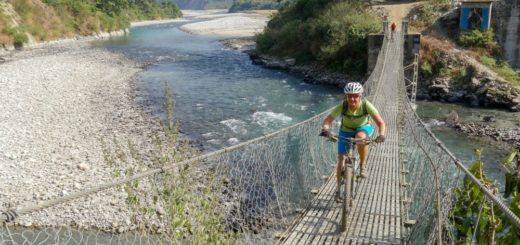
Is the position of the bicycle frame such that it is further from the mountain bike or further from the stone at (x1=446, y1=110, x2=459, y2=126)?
the stone at (x1=446, y1=110, x2=459, y2=126)

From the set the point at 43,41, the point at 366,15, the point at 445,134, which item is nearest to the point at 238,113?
the point at 445,134

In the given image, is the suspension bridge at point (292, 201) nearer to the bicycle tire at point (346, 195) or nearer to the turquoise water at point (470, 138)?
the bicycle tire at point (346, 195)

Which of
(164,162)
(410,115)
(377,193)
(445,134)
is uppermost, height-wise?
(164,162)

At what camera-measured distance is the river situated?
11.8 meters

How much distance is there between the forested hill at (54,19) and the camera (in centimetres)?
3088

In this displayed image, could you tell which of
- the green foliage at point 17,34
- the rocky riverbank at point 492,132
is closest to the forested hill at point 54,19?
the green foliage at point 17,34

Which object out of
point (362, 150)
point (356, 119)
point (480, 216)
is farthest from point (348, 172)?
point (480, 216)

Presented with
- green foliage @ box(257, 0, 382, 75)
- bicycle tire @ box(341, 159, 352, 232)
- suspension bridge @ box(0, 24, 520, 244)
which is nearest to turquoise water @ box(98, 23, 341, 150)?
green foliage @ box(257, 0, 382, 75)

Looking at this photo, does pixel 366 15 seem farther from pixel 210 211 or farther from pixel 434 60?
pixel 210 211

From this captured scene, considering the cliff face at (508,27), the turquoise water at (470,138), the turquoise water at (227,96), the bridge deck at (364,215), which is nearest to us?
the bridge deck at (364,215)

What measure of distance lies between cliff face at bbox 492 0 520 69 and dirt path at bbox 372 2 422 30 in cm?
464

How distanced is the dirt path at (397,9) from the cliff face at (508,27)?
15.2ft

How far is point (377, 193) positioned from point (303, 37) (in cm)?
2025

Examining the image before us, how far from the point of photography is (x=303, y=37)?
24.7 m
